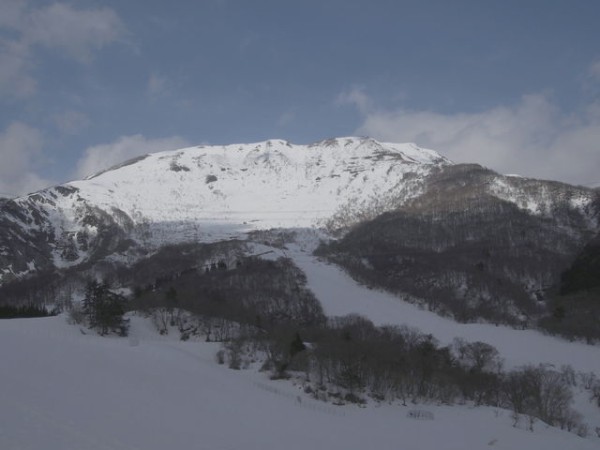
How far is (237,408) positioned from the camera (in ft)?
153

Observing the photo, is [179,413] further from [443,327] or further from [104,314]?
[443,327]

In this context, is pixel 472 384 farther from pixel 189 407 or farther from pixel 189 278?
pixel 189 278

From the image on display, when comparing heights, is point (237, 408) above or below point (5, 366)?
below

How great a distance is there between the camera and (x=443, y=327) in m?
127

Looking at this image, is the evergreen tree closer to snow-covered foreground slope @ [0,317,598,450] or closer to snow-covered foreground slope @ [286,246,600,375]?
snow-covered foreground slope @ [0,317,598,450]

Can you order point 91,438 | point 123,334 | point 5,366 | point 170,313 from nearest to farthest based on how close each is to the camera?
1. point 91,438
2. point 5,366
3. point 123,334
4. point 170,313

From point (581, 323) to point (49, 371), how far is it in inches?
4576

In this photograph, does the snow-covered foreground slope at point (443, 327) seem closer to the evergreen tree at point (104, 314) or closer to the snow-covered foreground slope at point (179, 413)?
the snow-covered foreground slope at point (179, 413)

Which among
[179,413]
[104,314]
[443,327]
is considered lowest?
[179,413]

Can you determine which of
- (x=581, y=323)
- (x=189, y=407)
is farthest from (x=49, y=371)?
(x=581, y=323)

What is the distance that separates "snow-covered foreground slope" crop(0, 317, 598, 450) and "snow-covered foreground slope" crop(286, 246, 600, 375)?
152 feet

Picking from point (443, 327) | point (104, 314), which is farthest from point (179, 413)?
point (443, 327)

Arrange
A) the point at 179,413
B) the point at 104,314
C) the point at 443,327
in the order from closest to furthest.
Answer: the point at 179,413 → the point at 104,314 → the point at 443,327

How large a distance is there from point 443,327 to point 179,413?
100 metres
